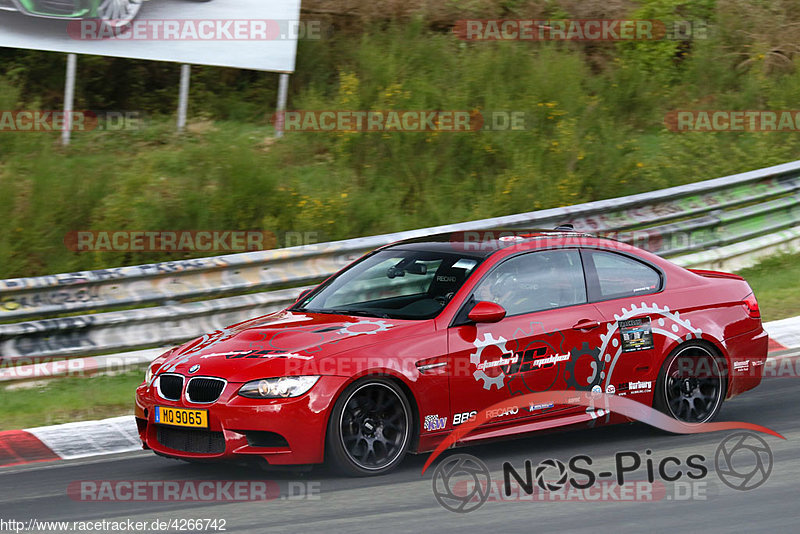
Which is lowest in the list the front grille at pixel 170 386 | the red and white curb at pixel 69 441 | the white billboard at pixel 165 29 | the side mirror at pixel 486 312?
the red and white curb at pixel 69 441

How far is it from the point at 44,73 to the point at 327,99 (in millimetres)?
4378

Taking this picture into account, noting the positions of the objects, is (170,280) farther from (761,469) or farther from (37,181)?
(761,469)

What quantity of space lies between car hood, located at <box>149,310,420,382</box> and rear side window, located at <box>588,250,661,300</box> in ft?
5.24

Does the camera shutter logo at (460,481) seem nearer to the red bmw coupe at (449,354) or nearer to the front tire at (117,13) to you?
the red bmw coupe at (449,354)

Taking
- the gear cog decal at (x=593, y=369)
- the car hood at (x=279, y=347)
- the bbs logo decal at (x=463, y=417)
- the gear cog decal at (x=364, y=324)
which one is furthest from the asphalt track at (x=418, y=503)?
the gear cog decal at (x=364, y=324)

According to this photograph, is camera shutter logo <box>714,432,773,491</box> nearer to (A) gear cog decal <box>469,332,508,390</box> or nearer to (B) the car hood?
(A) gear cog decal <box>469,332,508,390</box>

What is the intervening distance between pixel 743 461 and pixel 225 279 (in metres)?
5.37

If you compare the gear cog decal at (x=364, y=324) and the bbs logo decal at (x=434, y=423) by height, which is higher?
the gear cog decal at (x=364, y=324)

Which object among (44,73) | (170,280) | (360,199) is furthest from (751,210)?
(44,73)

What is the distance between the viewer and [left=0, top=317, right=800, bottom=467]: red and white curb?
295 inches

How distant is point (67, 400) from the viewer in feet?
29.0

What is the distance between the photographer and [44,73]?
16.2 metres

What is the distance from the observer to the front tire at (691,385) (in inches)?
302

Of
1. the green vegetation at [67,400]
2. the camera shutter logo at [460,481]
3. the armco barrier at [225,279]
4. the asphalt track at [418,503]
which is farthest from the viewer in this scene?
the armco barrier at [225,279]
